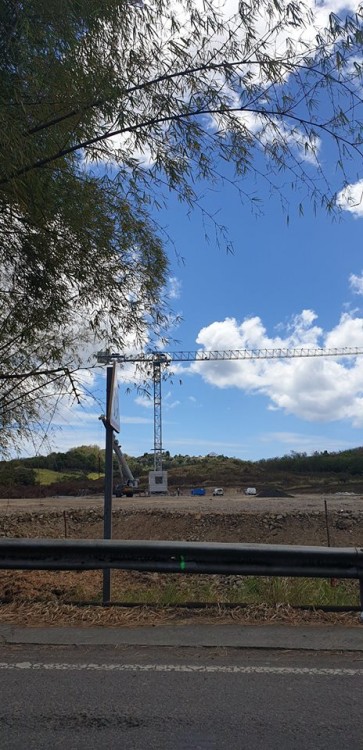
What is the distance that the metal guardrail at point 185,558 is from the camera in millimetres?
6336

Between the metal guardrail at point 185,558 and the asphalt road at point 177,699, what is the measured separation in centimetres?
105

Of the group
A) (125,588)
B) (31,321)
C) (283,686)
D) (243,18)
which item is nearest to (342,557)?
(283,686)

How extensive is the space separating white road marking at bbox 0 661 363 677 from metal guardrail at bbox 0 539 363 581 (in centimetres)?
140

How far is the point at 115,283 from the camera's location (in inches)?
289

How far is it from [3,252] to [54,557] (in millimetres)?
3185

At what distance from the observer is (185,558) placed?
645 centimetres

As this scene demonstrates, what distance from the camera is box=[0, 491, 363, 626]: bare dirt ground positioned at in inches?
254

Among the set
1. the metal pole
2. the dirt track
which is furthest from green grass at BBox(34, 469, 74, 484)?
the metal pole

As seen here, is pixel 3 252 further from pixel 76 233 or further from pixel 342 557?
pixel 342 557

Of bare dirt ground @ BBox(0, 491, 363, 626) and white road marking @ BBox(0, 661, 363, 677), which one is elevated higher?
bare dirt ground @ BBox(0, 491, 363, 626)

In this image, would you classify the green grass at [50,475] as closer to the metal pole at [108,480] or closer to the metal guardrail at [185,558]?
the metal pole at [108,480]

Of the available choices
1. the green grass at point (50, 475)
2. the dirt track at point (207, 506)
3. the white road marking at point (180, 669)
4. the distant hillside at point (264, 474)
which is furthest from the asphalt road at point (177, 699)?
the distant hillside at point (264, 474)

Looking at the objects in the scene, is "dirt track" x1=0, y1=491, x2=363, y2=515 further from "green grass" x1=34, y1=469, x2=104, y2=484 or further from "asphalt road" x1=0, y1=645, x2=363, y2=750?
"asphalt road" x1=0, y1=645, x2=363, y2=750

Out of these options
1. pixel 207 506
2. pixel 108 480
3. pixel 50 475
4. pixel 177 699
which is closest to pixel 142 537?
pixel 50 475
